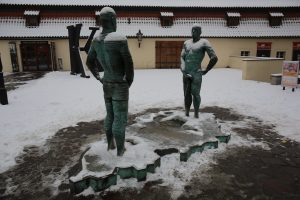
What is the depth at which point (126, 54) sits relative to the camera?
11.5 ft

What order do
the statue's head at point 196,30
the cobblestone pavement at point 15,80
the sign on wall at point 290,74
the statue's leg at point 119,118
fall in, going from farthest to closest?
the cobblestone pavement at point 15,80
the sign on wall at point 290,74
the statue's head at point 196,30
the statue's leg at point 119,118

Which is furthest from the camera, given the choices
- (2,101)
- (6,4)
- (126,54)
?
(6,4)

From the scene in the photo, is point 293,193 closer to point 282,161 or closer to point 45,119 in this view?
point 282,161

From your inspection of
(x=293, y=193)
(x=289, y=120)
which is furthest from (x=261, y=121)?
(x=293, y=193)

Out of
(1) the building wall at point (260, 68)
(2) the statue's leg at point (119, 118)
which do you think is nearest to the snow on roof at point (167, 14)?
(1) the building wall at point (260, 68)

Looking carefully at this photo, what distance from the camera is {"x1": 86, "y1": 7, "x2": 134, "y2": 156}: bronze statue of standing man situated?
11.4ft

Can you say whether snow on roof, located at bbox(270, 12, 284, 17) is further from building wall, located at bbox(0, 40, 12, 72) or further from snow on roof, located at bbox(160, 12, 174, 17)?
building wall, located at bbox(0, 40, 12, 72)

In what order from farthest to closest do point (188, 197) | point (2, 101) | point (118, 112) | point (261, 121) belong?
point (2, 101) < point (261, 121) < point (118, 112) < point (188, 197)

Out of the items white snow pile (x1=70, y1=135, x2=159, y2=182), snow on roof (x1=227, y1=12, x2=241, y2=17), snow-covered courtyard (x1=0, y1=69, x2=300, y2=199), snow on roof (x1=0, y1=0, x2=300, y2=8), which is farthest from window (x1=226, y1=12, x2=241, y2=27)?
white snow pile (x1=70, y1=135, x2=159, y2=182)

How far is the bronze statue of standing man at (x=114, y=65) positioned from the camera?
3.48 m

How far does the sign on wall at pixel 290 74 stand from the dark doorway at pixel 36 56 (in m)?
15.5

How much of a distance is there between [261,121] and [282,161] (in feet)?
7.47

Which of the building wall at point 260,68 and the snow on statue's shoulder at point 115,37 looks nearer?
the snow on statue's shoulder at point 115,37

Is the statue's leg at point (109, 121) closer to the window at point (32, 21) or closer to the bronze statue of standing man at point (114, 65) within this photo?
the bronze statue of standing man at point (114, 65)
